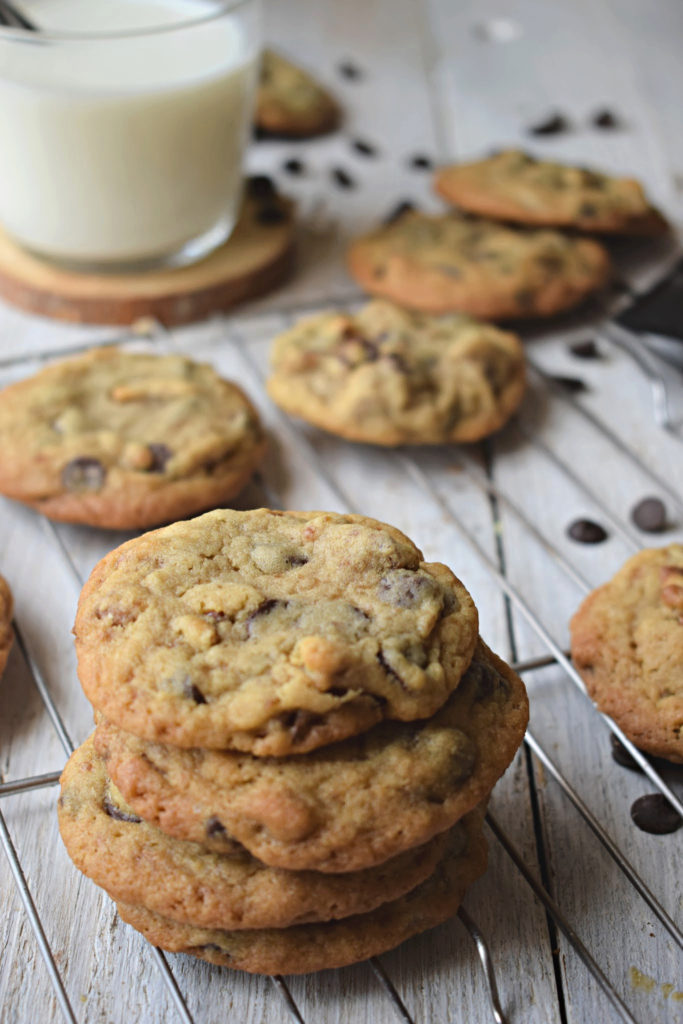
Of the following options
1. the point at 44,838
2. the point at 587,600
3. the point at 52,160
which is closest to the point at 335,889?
the point at 44,838

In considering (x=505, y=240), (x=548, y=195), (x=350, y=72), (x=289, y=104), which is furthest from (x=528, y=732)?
(x=350, y=72)

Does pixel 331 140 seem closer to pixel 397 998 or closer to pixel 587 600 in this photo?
pixel 587 600

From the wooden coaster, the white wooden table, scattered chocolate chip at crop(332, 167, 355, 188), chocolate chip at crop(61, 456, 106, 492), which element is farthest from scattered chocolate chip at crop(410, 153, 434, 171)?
chocolate chip at crop(61, 456, 106, 492)

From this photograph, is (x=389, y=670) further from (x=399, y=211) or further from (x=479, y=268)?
(x=399, y=211)

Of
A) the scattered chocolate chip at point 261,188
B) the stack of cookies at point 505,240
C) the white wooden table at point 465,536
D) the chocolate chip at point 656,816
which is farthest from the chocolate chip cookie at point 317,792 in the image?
the scattered chocolate chip at point 261,188

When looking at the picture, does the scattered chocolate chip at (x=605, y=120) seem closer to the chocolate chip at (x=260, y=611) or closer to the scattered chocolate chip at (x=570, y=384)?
the scattered chocolate chip at (x=570, y=384)
